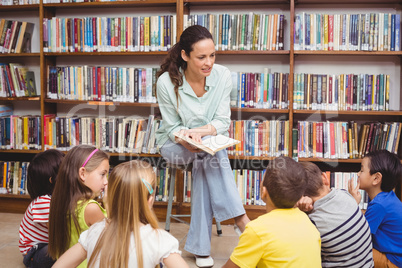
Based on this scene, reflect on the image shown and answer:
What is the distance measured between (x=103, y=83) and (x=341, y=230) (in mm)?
2181

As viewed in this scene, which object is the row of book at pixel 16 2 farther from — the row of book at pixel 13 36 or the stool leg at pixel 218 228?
the stool leg at pixel 218 228

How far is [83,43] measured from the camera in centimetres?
330

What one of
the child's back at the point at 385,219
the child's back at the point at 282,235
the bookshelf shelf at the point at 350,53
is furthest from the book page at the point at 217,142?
the bookshelf shelf at the point at 350,53

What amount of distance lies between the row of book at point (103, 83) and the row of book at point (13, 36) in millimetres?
312

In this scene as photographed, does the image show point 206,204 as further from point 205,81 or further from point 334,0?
point 334,0

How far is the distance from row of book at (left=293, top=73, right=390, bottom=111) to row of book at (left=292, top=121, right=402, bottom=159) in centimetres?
12

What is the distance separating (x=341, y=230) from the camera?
63.4 inches

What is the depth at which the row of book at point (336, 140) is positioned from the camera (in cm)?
305

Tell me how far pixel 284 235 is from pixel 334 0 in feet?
7.46

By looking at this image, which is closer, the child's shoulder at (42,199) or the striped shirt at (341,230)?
the striped shirt at (341,230)

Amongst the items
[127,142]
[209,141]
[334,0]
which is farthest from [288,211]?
[334,0]

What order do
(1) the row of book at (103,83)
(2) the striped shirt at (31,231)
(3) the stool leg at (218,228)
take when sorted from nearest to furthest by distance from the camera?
(2) the striped shirt at (31,231)
(3) the stool leg at (218,228)
(1) the row of book at (103,83)

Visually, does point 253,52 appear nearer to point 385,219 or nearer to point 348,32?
point 348,32

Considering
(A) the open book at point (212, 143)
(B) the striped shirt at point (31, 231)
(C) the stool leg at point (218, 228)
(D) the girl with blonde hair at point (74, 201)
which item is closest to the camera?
(D) the girl with blonde hair at point (74, 201)
